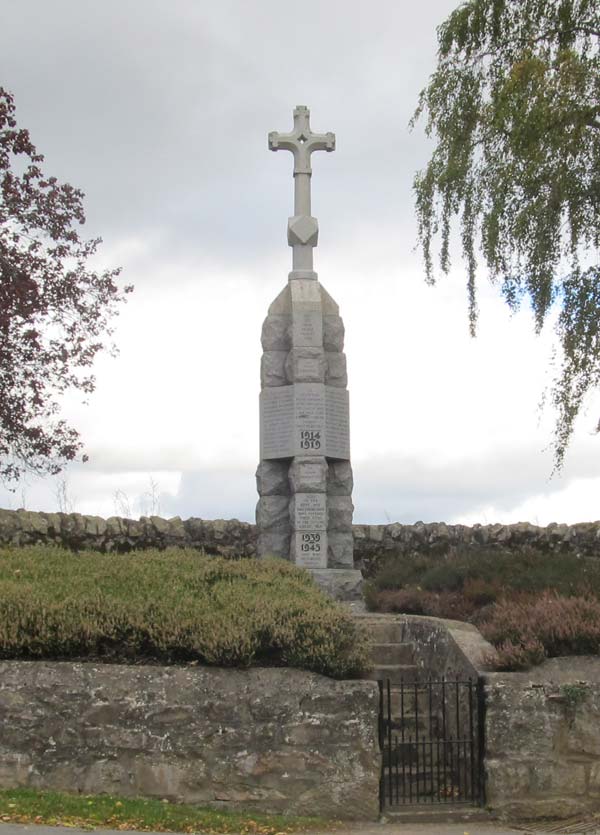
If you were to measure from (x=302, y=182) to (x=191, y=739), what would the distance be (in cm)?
989

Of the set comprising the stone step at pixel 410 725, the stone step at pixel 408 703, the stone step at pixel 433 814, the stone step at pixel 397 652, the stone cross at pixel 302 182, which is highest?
the stone cross at pixel 302 182

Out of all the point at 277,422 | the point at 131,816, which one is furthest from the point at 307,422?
the point at 131,816

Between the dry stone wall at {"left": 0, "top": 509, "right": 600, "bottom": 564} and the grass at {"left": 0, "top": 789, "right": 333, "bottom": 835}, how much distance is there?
27.9 feet

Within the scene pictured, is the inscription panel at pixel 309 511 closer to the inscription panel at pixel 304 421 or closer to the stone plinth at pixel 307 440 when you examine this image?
the stone plinth at pixel 307 440

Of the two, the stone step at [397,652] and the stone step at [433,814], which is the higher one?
the stone step at [397,652]

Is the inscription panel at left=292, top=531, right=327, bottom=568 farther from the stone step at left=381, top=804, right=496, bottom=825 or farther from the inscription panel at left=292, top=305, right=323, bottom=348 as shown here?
the stone step at left=381, top=804, right=496, bottom=825

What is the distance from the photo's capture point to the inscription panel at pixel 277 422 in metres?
15.5

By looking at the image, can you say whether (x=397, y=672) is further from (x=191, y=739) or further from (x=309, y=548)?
(x=309, y=548)

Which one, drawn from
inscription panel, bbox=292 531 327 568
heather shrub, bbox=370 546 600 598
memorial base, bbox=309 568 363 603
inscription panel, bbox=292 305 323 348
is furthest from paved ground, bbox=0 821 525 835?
inscription panel, bbox=292 305 323 348

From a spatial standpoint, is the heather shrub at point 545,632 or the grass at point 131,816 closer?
the grass at point 131,816

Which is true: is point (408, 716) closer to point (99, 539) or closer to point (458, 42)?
point (99, 539)

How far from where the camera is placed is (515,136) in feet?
52.1

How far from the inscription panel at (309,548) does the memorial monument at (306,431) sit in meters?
0.01

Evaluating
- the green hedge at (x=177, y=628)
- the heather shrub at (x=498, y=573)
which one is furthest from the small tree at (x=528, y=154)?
the green hedge at (x=177, y=628)
